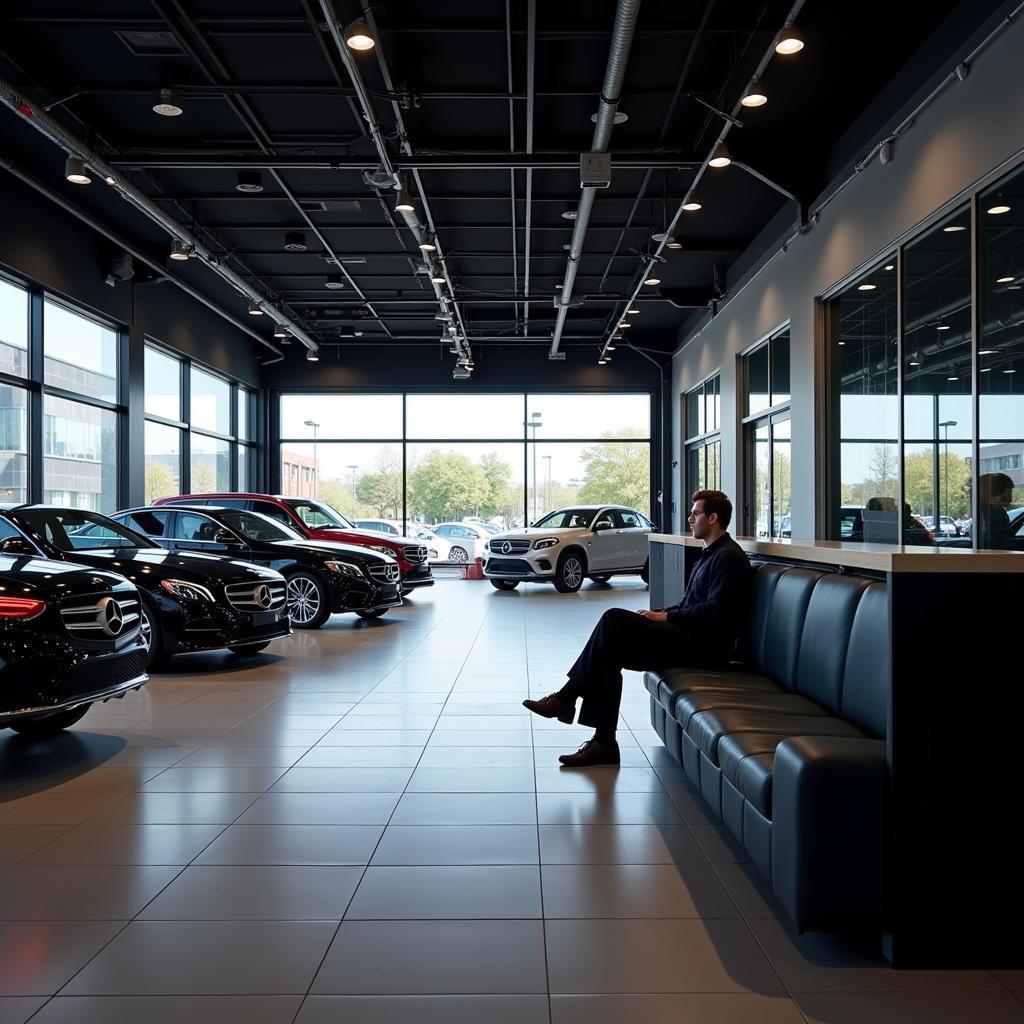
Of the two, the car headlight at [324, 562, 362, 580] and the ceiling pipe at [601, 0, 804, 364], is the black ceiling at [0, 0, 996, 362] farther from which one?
the car headlight at [324, 562, 362, 580]

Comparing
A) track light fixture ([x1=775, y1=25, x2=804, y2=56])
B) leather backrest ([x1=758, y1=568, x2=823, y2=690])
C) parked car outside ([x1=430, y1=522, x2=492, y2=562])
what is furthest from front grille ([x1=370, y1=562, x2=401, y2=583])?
parked car outside ([x1=430, y1=522, x2=492, y2=562])

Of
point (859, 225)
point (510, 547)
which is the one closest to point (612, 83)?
point (859, 225)

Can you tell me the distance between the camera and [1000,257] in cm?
619

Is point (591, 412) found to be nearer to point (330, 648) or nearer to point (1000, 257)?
point (330, 648)

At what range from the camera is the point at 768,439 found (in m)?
12.5

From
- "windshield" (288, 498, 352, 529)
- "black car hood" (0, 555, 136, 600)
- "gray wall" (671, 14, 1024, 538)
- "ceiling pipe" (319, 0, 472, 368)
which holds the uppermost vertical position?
"ceiling pipe" (319, 0, 472, 368)

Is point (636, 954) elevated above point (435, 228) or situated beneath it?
situated beneath

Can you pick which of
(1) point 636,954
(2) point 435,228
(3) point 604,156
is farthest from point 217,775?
(2) point 435,228

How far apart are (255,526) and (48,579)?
5.79 meters

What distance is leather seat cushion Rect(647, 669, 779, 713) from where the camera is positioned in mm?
3875

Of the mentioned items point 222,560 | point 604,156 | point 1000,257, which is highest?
point 604,156

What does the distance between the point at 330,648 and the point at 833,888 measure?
664 cm

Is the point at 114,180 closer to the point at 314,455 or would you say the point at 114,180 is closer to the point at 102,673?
the point at 102,673

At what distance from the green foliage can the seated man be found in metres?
15.5
